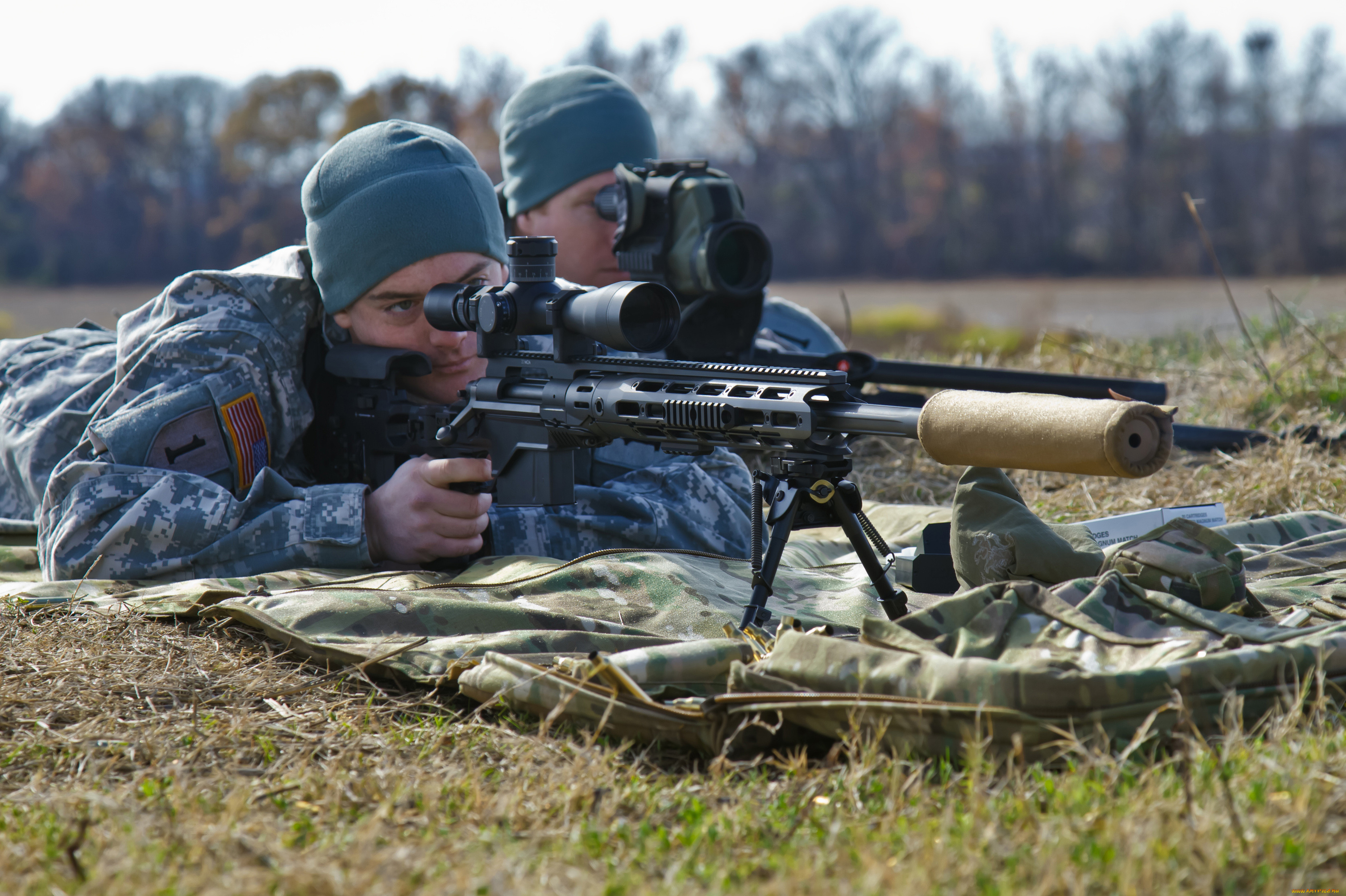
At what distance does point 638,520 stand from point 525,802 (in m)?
1.75

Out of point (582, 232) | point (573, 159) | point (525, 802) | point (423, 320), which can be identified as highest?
point (573, 159)

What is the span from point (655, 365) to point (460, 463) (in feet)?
2.12

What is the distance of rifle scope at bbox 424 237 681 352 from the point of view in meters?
2.95

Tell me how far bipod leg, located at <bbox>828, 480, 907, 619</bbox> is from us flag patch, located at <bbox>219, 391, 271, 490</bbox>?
1.75 m

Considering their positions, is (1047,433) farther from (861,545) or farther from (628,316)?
(628,316)

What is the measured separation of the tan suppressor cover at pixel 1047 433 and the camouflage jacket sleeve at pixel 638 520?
1.45m

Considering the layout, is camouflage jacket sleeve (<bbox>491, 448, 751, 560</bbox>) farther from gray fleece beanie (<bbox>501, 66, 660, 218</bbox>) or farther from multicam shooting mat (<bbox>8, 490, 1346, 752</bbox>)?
gray fleece beanie (<bbox>501, 66, 660, 218</bbox>)

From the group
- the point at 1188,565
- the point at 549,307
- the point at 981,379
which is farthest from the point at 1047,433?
the point at 981,379

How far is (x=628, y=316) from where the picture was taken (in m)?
2.96

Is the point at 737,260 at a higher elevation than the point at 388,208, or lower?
lower

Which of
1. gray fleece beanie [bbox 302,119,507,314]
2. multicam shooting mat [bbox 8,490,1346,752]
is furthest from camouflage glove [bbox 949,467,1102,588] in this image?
gray fleece beanie [bbox 302,119,507,314]

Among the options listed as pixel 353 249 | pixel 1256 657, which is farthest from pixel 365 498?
pixel 1256 657

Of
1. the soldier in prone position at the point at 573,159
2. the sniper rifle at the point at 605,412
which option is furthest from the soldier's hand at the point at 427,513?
the soldier in prone position at the point at 573,159

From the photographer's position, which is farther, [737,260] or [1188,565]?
[737,260]
